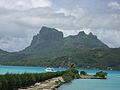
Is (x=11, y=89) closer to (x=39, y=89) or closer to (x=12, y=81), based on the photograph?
(x=12, y=81)

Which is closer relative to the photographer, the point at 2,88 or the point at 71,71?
the point at 2,88

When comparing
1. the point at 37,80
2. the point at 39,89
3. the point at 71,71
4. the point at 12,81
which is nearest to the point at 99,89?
the point at 37,80

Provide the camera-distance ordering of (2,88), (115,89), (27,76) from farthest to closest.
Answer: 1. (115,89)
2. (27,76)
3. (2,88)

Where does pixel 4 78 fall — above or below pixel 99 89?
above

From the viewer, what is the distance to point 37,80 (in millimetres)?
94188

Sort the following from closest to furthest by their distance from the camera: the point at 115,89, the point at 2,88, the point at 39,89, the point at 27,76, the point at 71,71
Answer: the point at 2,88
the point at 39,89
the point at 27,76
the point at 115,89
the point at 71,71

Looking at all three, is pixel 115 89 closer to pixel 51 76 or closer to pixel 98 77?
pixel 51 76

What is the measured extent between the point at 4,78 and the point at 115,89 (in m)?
42.3

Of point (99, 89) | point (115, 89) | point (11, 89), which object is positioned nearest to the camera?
point (11, 89)

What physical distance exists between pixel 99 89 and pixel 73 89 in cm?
910

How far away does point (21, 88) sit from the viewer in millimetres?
70500

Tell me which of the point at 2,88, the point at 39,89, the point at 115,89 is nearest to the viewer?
the point at 2,88

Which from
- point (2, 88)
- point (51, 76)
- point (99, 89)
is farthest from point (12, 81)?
point (51, 76)

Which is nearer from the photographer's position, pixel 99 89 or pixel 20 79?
pixel 20 79
